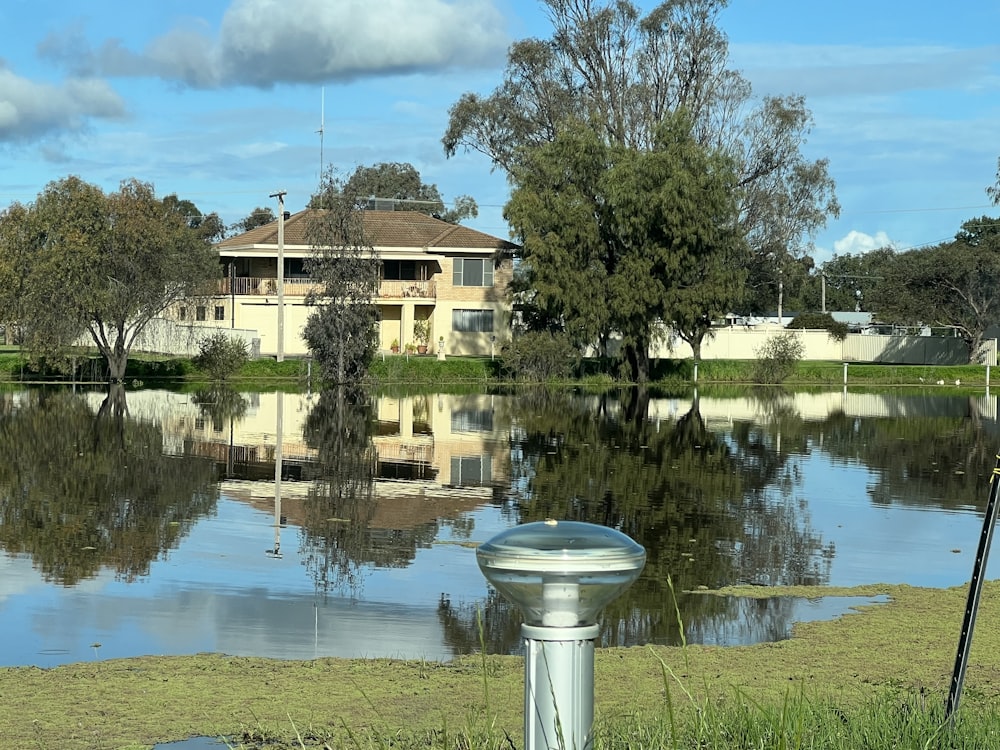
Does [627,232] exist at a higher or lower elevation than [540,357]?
higher

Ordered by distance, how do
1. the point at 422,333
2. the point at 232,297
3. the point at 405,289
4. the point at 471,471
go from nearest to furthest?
the point at 471,471
the point at 232,297
the point at 405,289
the point at 422,333

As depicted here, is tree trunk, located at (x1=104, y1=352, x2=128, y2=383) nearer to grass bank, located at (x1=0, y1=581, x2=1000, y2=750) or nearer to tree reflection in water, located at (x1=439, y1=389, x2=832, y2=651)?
tree reflection in water, located at (x1=439, y1=389, x2=832, y2=651)

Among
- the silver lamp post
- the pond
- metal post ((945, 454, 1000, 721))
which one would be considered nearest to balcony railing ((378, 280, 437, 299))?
the pond

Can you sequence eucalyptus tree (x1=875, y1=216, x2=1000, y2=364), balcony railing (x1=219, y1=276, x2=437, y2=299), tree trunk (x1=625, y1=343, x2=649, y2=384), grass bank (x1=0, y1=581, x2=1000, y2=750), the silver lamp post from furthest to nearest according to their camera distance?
eucalyptus tree (x1=875, y1=216, x2=1000, y2=364) < balcony railing (x1=219, y1=276, x2=437, y2=299) < tree trunk (x1=625, y1=343, x2=649, y2=384) < grass bank (x1=0, y1=581, x2=1000, y2=750) < the silver lamp post

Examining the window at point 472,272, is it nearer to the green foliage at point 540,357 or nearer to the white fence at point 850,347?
the white fence at point 850,347

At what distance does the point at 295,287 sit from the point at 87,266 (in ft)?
62.1

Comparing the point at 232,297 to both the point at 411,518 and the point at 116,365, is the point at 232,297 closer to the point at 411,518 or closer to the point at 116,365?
the point at 116,365

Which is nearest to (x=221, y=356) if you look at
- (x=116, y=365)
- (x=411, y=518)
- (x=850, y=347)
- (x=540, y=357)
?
(x=116, y=365)

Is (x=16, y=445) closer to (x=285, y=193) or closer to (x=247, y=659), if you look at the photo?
(x=247, y=659)

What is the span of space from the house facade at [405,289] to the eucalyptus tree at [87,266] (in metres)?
15.4

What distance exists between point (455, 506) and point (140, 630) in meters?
8.33

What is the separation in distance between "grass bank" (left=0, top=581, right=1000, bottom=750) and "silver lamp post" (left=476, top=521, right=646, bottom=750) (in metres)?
2.03

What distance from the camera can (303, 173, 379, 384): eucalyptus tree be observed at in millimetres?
50469

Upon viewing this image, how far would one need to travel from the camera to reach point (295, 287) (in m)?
67.1
